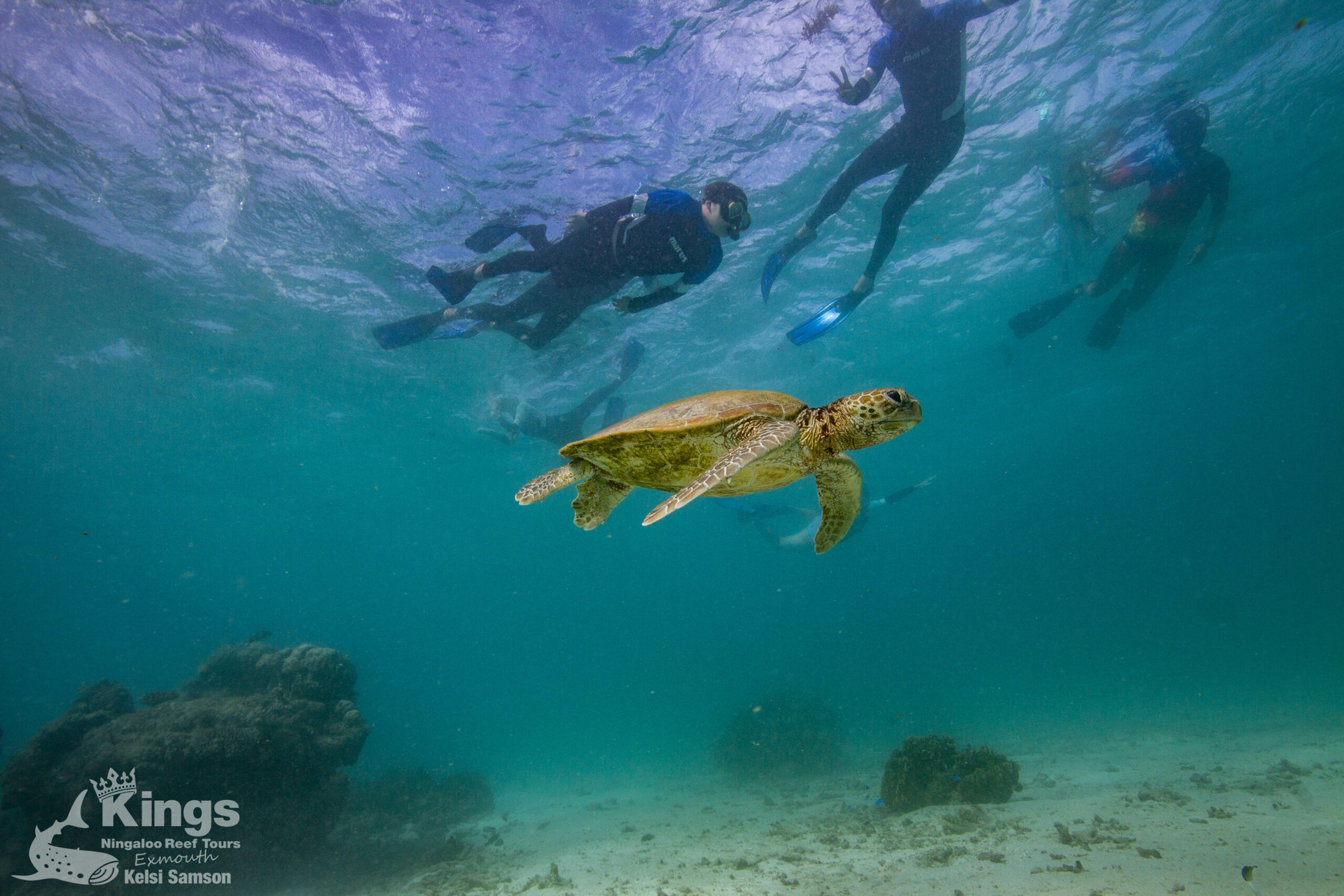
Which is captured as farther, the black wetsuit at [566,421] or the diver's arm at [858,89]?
the black wetsuit at [566,421]

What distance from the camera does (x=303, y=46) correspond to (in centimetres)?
889

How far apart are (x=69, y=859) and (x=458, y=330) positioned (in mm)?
12251

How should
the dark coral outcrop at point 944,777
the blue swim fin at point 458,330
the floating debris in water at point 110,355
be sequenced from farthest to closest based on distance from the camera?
1. the floating debris in water at point 110,355
2. the blue swim fin at point 458,330
3. the dark coral outcrop at point 944,777

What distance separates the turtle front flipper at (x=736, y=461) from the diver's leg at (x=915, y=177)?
333 inches

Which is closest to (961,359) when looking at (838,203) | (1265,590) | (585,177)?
(838,203)

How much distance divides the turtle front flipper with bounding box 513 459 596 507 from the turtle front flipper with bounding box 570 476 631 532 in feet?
0.74

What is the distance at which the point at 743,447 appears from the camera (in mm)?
3074

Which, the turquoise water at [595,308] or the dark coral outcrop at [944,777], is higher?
the turquoise water at [595,308]

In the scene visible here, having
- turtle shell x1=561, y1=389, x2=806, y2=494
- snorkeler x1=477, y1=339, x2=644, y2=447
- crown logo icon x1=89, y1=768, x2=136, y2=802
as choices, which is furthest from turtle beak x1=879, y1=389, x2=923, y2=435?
snorkeler x1=477, y1=339, x2=644, y2=447

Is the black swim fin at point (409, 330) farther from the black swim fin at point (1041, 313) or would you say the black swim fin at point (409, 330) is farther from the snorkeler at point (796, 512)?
the black swim fin at point (1041, 313)

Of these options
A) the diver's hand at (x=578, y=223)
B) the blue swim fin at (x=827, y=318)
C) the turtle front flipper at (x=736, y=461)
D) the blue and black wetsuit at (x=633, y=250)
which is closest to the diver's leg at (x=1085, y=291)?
the blue swim fin at (x=827, y=318)

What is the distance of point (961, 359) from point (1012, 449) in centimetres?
2526

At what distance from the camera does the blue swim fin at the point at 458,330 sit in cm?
1214

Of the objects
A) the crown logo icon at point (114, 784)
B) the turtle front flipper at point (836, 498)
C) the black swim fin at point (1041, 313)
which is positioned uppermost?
the black swim fin at point (1041, 313)
